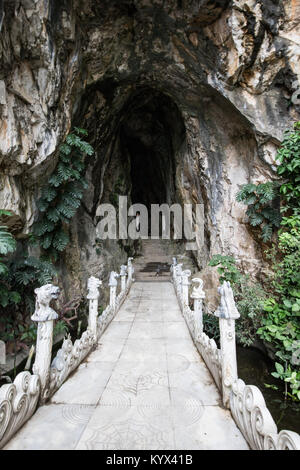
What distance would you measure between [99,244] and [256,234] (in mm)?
6024

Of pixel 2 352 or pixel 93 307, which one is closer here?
pixel 93 307

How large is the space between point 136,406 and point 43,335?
128 cm

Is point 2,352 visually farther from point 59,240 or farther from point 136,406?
point 136,406

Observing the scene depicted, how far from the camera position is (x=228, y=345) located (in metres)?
2.29

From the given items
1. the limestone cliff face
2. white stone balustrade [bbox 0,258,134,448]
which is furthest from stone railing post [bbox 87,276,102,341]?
the limestone cliff face

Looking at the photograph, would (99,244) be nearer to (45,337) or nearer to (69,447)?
(45,337)

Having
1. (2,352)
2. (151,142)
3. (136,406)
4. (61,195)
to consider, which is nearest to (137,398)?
(136,406)

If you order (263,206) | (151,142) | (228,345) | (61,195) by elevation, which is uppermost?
(151,142)

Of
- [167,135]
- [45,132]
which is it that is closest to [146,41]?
[45,132]

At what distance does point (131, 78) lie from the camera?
24.0 ft

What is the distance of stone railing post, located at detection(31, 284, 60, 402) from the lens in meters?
2.21

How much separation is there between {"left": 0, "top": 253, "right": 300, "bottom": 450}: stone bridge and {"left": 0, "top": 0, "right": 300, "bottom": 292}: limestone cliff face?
3302 millimetres

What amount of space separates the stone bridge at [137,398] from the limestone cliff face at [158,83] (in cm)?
330

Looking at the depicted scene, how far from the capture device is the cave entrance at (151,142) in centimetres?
1008
